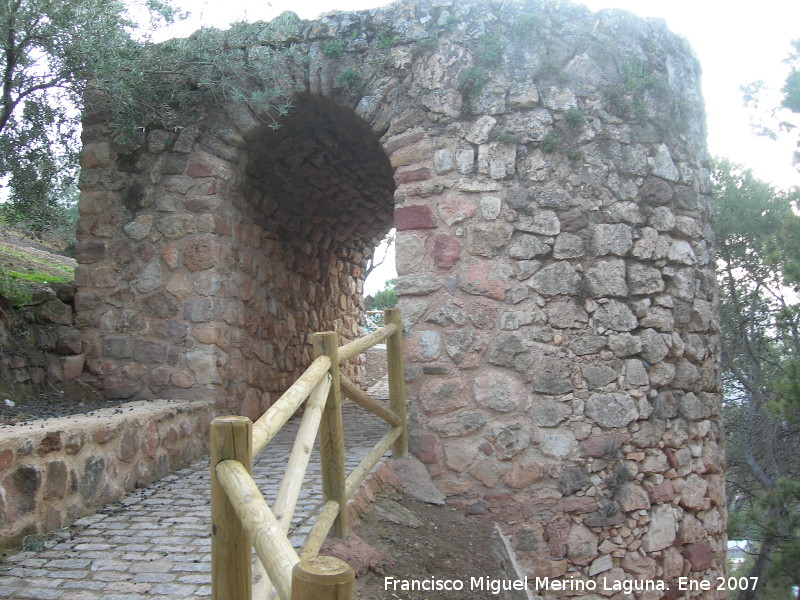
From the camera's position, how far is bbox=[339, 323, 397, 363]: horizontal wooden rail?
2.66 m

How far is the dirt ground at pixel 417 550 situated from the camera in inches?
99.4

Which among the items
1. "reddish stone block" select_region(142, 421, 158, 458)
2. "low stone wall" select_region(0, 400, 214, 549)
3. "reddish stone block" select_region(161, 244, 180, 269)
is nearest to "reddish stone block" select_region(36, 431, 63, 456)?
"low stone wall" select_region(0, 400, 214, 549)

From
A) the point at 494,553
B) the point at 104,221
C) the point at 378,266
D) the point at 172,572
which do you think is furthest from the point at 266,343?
the point at 378,266

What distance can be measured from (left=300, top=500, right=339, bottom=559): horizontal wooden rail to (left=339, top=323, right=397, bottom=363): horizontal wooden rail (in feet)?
1.79

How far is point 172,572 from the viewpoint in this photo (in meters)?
2.28

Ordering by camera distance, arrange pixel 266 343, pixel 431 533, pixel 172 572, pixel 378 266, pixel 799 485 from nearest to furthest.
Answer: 1. pixel 172 572
2. pixel 431 533
3. pixel 266 343
4. pixel 799 485
5. pixel 378 266

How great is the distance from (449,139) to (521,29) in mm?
767

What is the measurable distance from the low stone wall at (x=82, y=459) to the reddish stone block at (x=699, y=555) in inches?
114

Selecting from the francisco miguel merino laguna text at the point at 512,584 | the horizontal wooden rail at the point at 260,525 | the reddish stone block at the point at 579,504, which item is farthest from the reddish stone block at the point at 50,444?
the reddish stone block at the point at 579,504

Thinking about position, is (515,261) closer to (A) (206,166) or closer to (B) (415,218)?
(B) (415,218)

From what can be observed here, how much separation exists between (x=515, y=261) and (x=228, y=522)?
2.55 meters

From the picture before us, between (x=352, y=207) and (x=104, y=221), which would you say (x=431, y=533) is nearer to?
(x=104, y=221)

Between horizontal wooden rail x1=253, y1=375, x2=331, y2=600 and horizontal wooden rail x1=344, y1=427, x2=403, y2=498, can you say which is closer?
horizontal wooden rail x1=253, y1=375, x2=331, y2=600

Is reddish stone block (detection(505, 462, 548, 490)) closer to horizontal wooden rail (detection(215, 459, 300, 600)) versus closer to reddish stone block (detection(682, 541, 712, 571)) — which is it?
reddish stone block (detection(682, 541, 712, 571))
